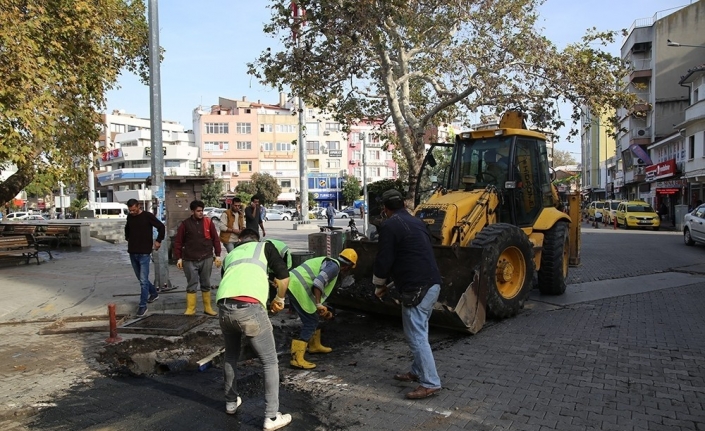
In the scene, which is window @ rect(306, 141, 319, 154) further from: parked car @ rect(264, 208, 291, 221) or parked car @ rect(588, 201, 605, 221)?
parked car @ rect(588, 201, 605, 221)

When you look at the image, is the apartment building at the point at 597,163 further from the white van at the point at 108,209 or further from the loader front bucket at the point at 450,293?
the loader front bucket at the point at 450,293

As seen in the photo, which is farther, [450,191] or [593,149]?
[593,149]

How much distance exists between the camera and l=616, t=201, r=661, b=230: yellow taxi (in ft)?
93.7

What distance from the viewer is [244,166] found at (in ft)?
234

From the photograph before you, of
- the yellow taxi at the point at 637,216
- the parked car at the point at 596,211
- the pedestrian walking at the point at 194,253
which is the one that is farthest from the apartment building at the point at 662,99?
the pedestrian walking at the point at 194,253

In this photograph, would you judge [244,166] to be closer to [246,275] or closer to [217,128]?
[217,128]

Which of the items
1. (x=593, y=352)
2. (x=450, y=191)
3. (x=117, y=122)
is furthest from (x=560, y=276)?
(x=117, y=122)

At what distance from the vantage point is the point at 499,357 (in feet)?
→ 19.1

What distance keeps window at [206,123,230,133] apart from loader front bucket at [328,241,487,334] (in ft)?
218

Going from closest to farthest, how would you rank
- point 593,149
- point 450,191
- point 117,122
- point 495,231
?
point 495,231, point 450,191, point 593,149, point 117,122

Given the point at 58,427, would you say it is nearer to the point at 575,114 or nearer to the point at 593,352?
the point at 593,352

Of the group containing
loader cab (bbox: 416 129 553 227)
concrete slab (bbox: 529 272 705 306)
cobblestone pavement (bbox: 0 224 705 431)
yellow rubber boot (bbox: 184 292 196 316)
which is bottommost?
cobblestone pavement (bbox: 0 224 705 431)

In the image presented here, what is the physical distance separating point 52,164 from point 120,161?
2644 inches

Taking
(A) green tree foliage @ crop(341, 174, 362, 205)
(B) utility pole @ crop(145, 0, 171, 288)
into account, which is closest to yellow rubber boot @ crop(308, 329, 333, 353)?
(B) utility pole @ crop(145, 0, 171, 288)
